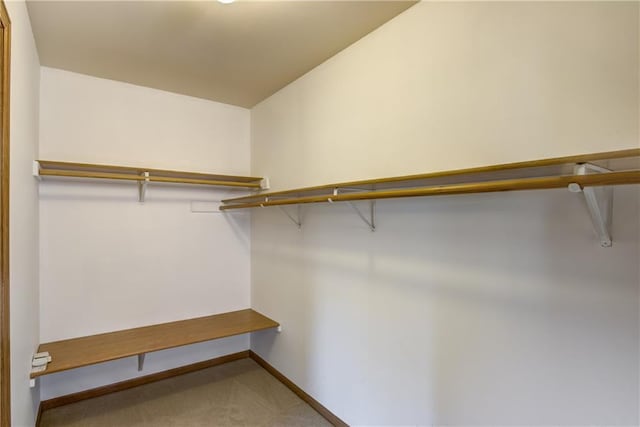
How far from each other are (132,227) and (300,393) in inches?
74.4

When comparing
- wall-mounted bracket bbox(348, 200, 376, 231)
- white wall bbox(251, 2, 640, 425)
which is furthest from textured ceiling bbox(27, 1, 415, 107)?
wall-mounted bracket bbox(348, 200, 376, 231)

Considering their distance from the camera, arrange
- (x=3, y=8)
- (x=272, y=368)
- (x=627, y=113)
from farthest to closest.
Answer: (x=272, y=368), (x=3, y=8), (x=627, y=113)

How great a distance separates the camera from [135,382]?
267cm

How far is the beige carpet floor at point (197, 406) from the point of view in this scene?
2.22 metres

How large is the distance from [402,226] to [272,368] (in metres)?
1.93

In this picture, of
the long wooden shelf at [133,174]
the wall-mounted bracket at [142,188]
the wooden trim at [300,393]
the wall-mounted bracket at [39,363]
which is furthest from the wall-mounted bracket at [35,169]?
the wooden trim at [300,393]

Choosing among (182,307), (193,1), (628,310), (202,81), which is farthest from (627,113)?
(182,307)

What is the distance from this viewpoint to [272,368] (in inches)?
113

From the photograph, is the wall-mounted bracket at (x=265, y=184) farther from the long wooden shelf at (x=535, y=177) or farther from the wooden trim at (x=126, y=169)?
the long wooden shelf at (x=535, y=177)

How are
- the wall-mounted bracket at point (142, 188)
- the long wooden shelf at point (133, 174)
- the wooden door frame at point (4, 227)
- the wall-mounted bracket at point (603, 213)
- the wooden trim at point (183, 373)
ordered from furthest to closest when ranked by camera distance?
the wall-mounted bracket at point (142, 188)
the wooden trim at point (183, 373)
the long wooden shelf at point (133, 174)
the wooden door frame at point (4, 227)
the wall-mounted bracket at point (603, 213)

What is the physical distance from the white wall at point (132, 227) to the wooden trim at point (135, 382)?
1.9 inches

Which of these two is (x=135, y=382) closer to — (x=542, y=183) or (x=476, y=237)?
(x=476, y=237)

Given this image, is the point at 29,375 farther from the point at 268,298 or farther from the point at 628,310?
the point at 628,310

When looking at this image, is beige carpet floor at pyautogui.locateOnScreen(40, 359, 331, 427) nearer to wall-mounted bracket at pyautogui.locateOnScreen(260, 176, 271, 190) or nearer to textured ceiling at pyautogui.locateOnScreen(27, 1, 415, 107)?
wall-mounted bracket at pyautogui.locateOnScreen(260, 176, 271, 190)
